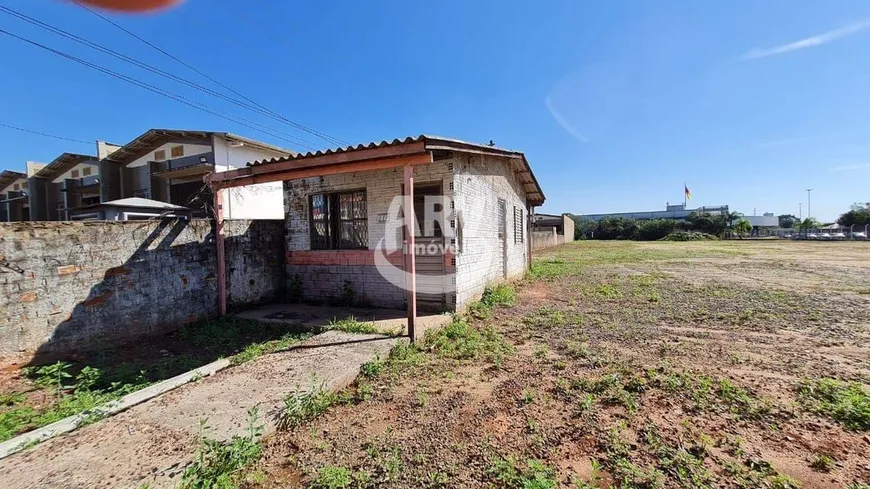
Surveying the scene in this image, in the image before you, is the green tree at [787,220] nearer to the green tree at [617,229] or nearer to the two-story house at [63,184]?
the green tree at [617,229]

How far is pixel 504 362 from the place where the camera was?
4.38 m

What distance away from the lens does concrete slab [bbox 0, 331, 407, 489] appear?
2.26m

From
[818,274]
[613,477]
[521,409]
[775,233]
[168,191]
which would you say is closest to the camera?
[613,477]

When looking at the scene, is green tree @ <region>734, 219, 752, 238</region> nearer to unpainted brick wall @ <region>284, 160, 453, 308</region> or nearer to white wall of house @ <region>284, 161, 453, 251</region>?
white wall of house @ <region>284, 161, 453, 251</region>

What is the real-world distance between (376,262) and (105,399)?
14.2ft

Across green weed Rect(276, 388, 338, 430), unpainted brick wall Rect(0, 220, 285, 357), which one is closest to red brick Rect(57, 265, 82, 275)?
unpainted brick wall Rect(0, 220, 285, 357)

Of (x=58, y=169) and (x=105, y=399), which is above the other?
(x=58, y=169)

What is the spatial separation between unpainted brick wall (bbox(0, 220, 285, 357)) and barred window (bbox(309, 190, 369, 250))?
1.28 metres

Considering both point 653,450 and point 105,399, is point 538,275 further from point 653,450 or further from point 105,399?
point 105,399

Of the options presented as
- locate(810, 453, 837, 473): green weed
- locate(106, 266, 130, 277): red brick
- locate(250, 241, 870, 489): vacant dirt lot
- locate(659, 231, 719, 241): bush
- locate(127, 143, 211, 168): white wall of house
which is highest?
locate(127, 143, 211, 168): white wall of house

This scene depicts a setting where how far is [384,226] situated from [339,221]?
3.88ft

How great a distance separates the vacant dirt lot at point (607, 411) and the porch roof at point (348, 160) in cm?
261

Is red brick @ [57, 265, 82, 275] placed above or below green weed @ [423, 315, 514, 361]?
above

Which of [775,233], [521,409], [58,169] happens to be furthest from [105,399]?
[775,233]
